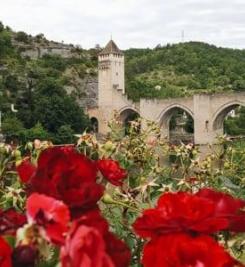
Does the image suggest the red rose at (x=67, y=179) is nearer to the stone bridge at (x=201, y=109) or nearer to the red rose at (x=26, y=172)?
the red rose at (x=26, y=172)

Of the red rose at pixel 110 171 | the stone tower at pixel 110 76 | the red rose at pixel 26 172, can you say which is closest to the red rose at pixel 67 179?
the red rose at pixel 26 172

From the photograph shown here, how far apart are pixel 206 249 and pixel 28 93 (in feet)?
149

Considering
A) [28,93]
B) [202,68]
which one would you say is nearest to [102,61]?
[28,93]

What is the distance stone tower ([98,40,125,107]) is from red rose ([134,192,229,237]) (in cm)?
4714

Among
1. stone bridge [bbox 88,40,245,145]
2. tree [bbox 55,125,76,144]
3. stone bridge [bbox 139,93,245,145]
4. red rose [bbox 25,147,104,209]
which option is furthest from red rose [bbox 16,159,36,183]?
stone bridge [bbox 139,93,245,145]

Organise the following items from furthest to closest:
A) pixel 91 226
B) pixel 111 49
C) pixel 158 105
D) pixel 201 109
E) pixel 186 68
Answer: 1. pixel 186 68
2. pixel 111 49
3. pixel 158 105
4. pixel 201 109
5. pixel 91 226

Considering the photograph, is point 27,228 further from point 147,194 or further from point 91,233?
point 147,194

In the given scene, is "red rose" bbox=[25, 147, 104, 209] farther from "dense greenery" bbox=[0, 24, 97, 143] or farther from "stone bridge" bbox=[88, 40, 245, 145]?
"dense greenery" bbox=[0, 24, 97, 143]

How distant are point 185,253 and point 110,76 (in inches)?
1905

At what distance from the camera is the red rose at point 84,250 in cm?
73

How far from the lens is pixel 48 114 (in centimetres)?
4119

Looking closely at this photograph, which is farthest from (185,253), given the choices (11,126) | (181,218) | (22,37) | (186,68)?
(186,68)

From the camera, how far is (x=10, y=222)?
929mm

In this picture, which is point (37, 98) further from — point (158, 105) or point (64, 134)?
point (158, 105)
